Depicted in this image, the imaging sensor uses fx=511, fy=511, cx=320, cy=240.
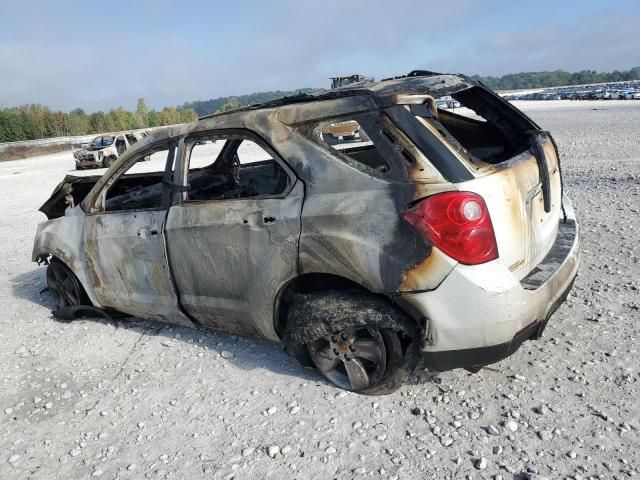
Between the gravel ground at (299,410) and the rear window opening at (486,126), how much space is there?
1.34 m

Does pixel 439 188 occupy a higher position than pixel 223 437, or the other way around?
pixel 439 188

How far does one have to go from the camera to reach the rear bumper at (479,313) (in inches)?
100

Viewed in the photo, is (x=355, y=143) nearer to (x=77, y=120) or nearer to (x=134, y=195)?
(x=134, y=195)

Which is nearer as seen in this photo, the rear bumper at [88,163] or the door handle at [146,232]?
the door handle at [146,232]

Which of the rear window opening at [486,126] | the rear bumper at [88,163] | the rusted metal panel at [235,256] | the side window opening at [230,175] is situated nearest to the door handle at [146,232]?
the rusted metal panel at [235,256]

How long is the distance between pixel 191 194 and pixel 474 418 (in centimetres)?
244

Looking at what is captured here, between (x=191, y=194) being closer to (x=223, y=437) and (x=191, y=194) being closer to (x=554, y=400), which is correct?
(x=223, y=437)

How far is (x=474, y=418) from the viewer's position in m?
2.81

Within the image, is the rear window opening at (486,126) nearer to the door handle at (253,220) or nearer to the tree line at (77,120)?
the door handle at (253,220)

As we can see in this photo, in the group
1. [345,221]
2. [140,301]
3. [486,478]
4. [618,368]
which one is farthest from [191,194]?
[618,368]

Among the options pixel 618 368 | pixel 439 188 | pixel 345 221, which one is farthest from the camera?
pixel 618 368

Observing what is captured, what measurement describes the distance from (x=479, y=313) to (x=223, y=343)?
86.0 inches

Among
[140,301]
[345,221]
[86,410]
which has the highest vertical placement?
[345,221]

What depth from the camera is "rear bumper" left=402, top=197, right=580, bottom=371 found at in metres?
2.54
